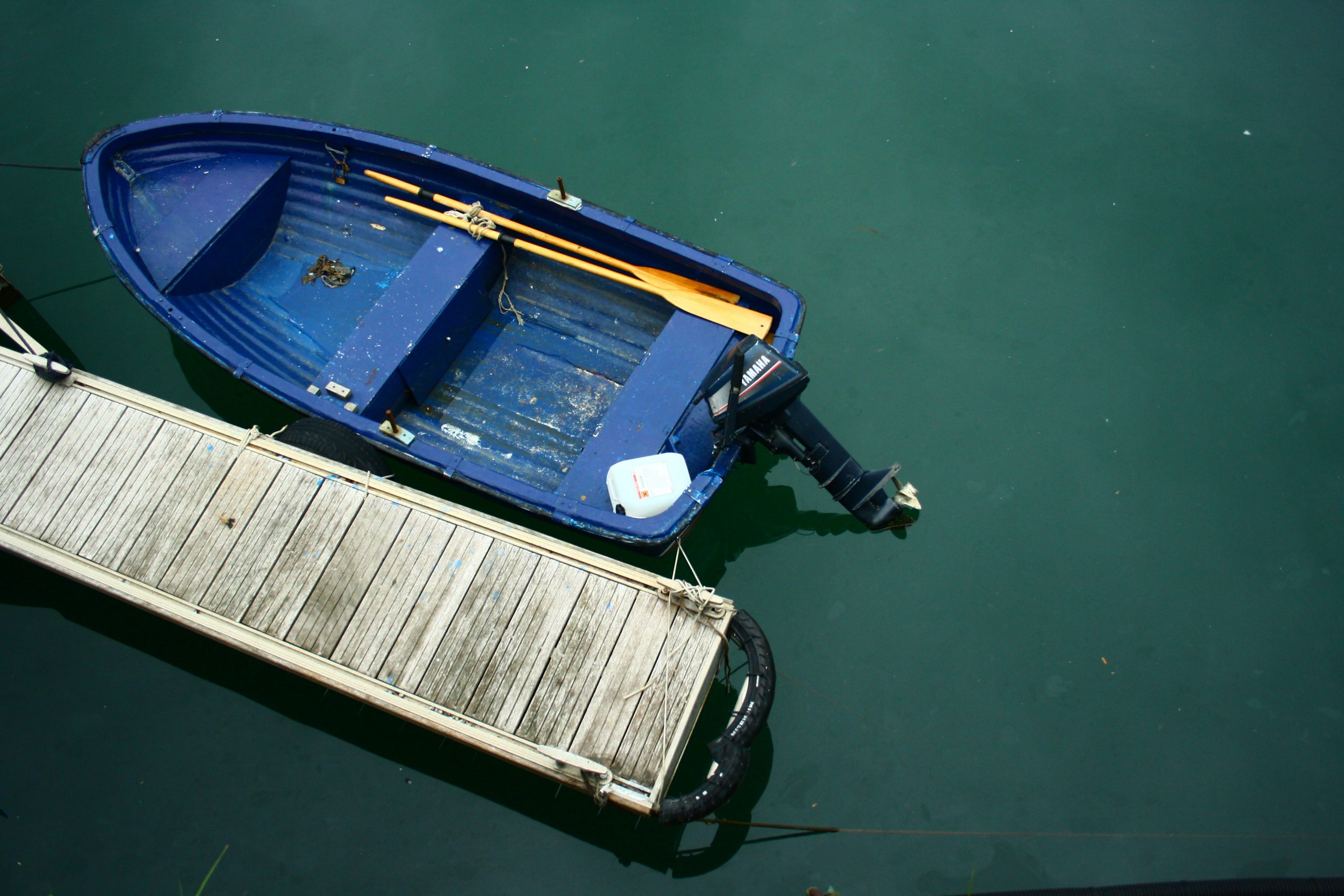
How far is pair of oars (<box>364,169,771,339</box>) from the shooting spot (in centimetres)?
727

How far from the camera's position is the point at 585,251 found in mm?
7641

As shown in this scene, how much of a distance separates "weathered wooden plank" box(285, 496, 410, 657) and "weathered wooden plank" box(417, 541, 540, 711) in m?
0.75

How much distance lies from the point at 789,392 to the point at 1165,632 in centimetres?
425

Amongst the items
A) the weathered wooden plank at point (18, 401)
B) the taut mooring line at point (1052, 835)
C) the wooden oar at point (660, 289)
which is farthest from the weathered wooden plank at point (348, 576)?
the taut mooring line at point (1052, 835)

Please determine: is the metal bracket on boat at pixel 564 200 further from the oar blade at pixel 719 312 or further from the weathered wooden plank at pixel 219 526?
the weathered wooden plank at pixel 219 526

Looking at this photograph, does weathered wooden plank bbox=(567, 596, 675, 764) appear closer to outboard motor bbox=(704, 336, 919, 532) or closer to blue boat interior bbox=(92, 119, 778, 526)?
blue boat interior bbox=(92, 119, 778, 526)

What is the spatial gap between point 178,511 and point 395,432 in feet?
5.83

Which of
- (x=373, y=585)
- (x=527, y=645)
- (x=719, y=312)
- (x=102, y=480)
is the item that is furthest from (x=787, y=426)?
(x=102, y=480)

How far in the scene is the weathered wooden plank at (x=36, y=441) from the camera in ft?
21.9

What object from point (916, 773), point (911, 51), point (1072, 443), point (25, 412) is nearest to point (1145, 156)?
point (911, 51)

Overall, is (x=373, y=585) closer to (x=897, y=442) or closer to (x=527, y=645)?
(x=527, y=645)

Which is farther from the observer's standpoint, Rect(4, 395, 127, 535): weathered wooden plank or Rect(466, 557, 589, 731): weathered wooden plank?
Rect(4, 395, 127, 535): weathered wooden plank

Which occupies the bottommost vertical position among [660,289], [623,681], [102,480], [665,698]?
[102,480]

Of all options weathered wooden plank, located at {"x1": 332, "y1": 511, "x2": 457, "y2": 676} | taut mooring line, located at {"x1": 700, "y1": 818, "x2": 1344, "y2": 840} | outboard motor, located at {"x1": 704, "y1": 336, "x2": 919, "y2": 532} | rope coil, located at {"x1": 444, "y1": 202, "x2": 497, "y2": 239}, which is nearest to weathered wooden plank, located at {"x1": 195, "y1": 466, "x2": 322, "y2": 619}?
weathered wooden plank, located at {"x1": 332, "y1": 511, "x2": 457, "y2": 676}
